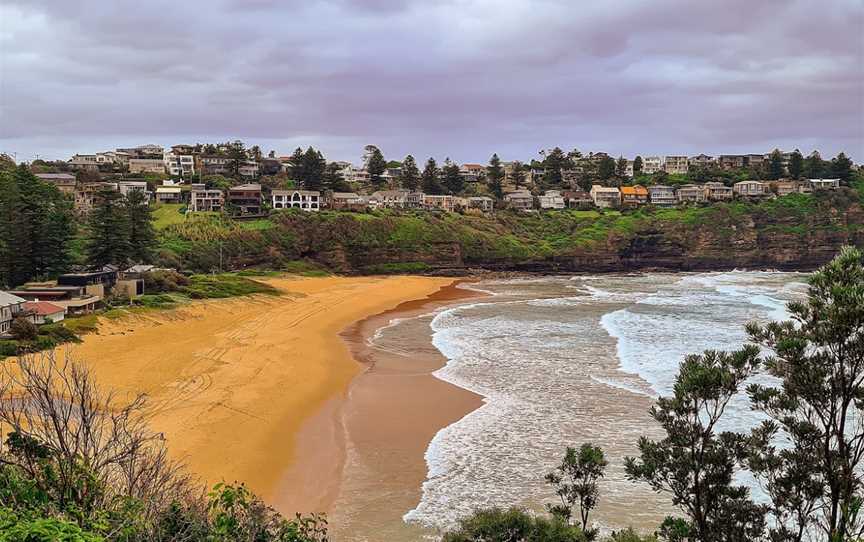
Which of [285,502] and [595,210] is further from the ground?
[595,210]

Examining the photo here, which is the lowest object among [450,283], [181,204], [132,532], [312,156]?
[450,283]

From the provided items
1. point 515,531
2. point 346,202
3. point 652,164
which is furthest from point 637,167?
point 515,531

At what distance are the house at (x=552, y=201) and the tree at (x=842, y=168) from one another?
54.1 meters

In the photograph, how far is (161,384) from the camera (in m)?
23.7

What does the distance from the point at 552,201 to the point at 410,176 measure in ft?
87.6

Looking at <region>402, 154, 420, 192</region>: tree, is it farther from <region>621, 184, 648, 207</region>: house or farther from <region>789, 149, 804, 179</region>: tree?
<region>789, 149, 804, 179</region>: tree

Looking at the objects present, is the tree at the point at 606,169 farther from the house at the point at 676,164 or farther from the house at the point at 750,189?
the house at the point at 750,189

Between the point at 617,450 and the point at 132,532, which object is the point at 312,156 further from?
the point at 132,532

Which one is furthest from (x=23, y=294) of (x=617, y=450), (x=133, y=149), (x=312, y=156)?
(x=133, y=149)

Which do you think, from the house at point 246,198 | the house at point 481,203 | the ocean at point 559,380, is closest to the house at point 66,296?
the ocean at point 559,380

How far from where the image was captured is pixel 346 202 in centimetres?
8706

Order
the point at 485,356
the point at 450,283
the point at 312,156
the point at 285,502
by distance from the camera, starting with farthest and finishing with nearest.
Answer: the point at 312,156 → the point at 450,283 → the point at 485,356 → the point at 285,502

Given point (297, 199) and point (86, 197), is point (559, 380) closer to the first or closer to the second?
point (297, 199)

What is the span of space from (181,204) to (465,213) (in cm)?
4112
